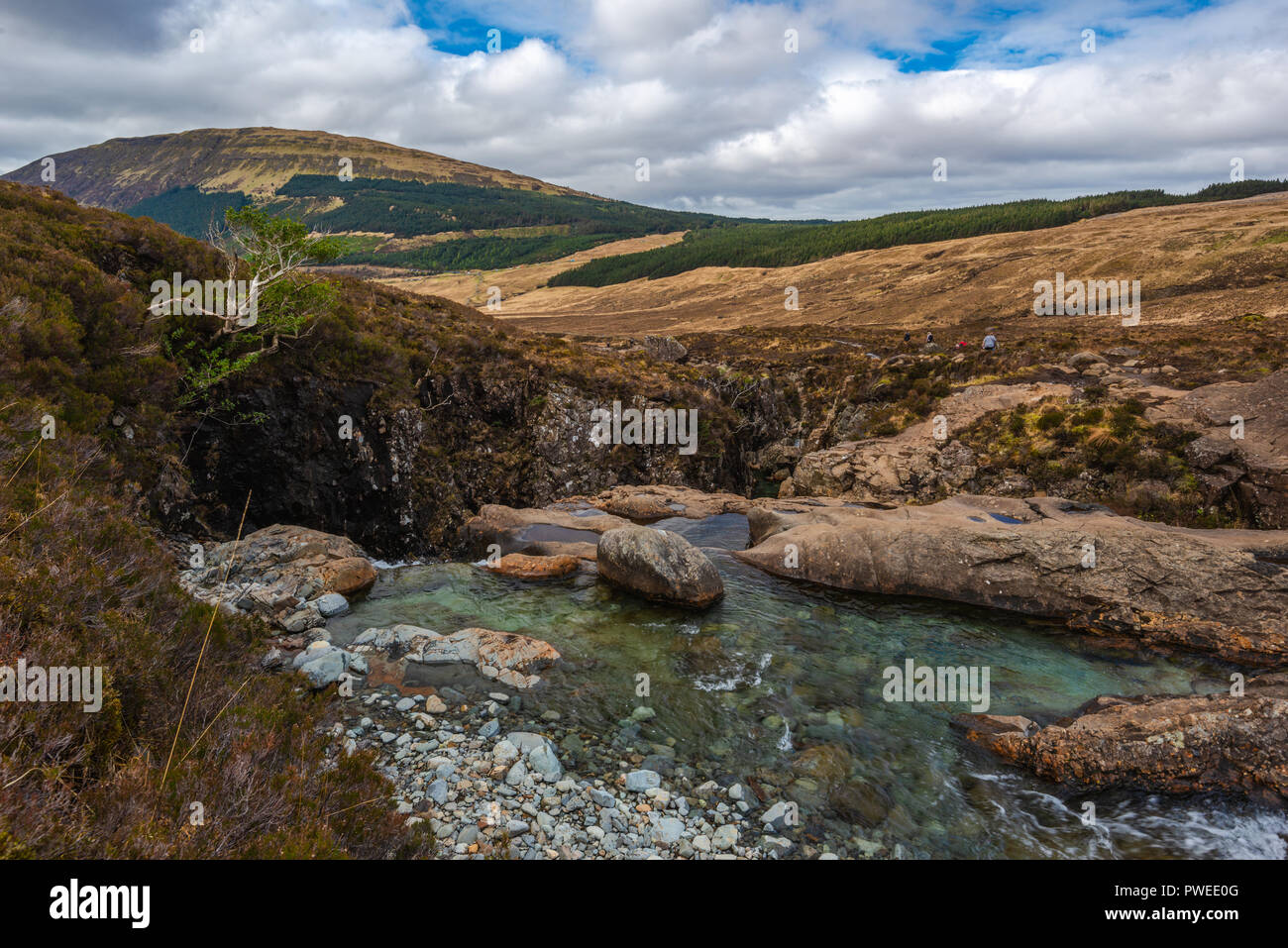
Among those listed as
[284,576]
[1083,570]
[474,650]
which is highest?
[284,576]

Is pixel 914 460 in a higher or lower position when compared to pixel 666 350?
lower

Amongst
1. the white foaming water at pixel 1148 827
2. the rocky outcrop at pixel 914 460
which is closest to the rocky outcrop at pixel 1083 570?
the white foaming water at pixel 1148 827

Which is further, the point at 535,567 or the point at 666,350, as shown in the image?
the point at 666,350

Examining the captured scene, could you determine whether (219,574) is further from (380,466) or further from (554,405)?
(554,405)

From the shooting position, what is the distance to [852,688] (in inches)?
444

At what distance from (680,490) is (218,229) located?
20297mm

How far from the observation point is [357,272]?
178250 mm

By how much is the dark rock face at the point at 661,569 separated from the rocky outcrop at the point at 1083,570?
10.2 feet

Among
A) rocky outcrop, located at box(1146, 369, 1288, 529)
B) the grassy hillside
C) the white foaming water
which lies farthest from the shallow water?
the grassy hillside

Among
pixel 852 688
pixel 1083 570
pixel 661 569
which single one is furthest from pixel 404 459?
pixel 1083 570

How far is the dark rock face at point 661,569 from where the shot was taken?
14.8 meters

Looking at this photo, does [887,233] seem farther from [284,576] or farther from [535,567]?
[284,576]

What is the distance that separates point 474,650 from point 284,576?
6.07m
